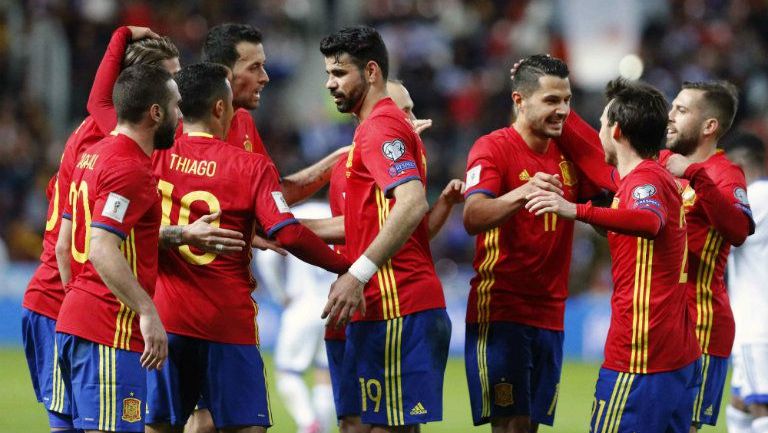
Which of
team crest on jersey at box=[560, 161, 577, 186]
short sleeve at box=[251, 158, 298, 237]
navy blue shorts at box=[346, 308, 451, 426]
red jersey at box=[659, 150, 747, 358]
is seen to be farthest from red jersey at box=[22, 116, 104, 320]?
red jersey at box=[659, 150, 747, 358]

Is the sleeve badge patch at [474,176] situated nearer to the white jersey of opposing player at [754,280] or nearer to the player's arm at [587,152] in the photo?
the player's arm at [587,152]

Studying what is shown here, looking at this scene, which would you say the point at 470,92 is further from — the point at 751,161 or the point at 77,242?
the point at 77,242

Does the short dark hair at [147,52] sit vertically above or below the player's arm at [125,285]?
above

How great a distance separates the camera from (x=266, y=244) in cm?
651

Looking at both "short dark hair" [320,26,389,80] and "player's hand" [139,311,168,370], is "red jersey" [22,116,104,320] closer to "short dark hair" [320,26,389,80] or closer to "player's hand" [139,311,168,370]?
"player's hand" [139,311,168,370]

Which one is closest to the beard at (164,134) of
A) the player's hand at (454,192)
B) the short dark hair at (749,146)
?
the player's hand at (454,192)

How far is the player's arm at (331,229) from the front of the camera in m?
6.92

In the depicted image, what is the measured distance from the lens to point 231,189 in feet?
19.8

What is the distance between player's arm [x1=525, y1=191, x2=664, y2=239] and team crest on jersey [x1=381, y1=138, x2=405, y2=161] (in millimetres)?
710

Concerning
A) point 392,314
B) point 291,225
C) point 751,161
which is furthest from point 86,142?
point 751,161

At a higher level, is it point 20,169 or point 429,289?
point 20,169

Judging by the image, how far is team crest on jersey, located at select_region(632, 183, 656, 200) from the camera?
19.2ft

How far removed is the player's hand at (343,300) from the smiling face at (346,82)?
100 cm

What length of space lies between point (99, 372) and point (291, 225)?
1.17 m
